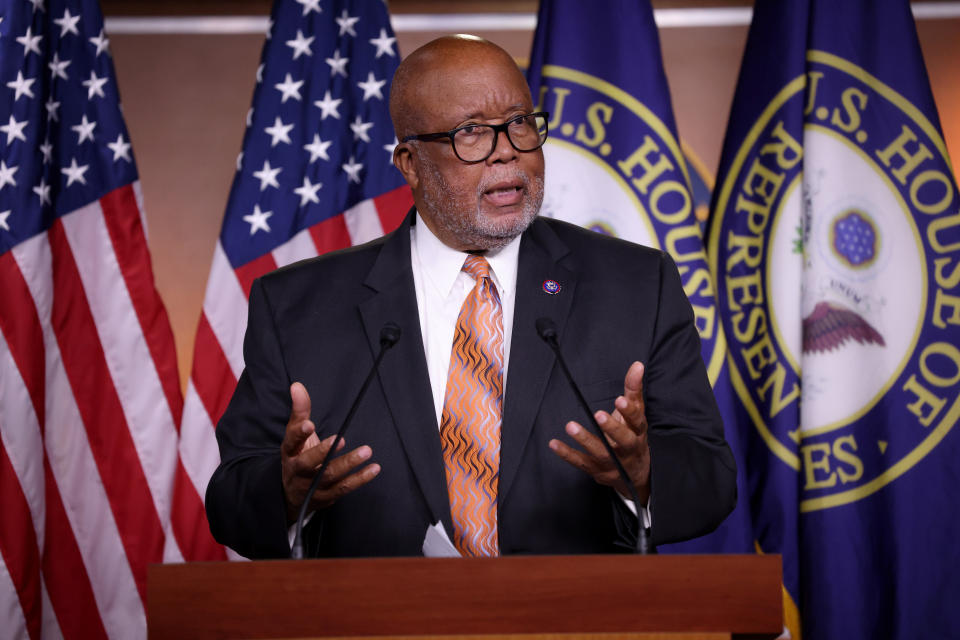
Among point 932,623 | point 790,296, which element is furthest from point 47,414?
point 932,623

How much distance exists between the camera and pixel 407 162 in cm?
240

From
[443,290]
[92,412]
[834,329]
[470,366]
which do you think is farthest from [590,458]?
[92,412]

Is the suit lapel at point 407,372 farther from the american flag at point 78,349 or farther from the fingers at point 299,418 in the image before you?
the american flag at point 78,349

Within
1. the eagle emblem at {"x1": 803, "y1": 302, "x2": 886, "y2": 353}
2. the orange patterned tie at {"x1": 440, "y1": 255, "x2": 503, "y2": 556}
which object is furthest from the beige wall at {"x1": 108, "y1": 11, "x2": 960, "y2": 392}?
the orange patterned tie at {"x1": 440, "y1": 255, "x2": 503, "y2": 556}

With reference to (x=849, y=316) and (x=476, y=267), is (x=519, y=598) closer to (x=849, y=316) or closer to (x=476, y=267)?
(x=476, y=267)

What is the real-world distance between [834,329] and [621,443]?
6.56ft

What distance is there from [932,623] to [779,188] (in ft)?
4.93

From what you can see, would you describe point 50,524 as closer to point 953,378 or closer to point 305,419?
point 305,419

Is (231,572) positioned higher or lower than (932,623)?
higher

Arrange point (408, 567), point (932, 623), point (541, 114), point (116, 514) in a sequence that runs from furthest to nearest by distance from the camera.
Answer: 1. point (116, 514)
2. point (932, 623)
3. point (541, 114)
4. point (408, 567)

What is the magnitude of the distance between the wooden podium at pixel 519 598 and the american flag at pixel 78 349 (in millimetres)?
2186

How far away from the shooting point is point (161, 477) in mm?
3395

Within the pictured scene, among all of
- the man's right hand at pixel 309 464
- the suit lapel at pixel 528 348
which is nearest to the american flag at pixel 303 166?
the suit lapel at pixel 528 348

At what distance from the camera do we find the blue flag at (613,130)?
3.40 m
